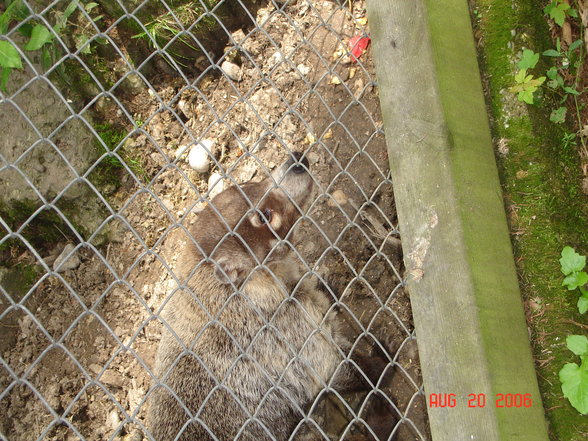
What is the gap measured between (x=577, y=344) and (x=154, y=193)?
228 cm

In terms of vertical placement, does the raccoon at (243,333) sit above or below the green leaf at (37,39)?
below

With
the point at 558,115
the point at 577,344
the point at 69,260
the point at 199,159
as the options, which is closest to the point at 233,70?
the point at 199,159

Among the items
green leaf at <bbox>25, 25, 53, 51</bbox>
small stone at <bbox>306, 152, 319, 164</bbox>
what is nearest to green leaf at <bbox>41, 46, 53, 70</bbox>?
green leaf at <bbox>25, 25, 53, 51</bbox>

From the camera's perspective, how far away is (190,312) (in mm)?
2967

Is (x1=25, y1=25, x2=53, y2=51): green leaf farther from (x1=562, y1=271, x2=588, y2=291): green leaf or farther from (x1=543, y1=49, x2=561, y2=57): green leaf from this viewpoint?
(x1=562, y1=271, x2=588, y2=291): green leaf

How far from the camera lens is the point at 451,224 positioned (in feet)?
5.91

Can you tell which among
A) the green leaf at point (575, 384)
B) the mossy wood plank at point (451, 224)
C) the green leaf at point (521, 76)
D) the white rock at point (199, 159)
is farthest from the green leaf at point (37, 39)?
the green leaf at point (575, 384)

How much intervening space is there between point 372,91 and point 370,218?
830mm

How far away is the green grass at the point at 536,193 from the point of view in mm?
2111

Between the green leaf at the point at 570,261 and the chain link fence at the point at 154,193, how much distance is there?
1038 millimetres

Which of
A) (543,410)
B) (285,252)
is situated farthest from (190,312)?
(543,410)

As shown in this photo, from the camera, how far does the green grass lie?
2111 mm

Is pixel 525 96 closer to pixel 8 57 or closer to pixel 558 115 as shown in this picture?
pixel 558 115

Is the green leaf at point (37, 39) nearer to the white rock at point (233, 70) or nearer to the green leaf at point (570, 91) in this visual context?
the white rock at point (233, 70)
